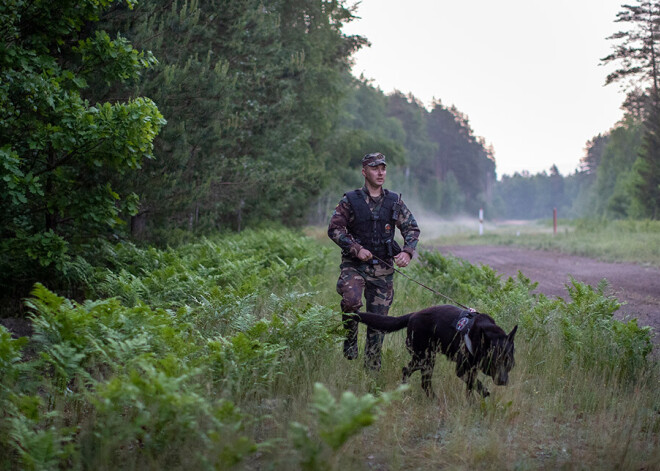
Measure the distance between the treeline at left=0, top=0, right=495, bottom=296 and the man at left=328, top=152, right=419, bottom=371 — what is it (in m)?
2.65

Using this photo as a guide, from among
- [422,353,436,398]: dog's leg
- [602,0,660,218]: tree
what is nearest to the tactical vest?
[422,353,436,398]: dog's leg

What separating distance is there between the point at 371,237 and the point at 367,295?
2.08 feet

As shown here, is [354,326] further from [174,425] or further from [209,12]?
[209,12]

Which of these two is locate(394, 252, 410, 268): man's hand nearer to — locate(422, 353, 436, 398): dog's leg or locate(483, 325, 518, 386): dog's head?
locate(422, 353, 436, 398): dog's leg

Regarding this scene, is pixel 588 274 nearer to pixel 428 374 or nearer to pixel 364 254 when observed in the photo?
pixel 364 254

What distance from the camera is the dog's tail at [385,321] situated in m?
5.23

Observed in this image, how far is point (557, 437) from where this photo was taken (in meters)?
4.31

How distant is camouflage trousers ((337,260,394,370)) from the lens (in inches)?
230

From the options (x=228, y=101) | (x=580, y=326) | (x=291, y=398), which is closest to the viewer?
(x=291, y=398)

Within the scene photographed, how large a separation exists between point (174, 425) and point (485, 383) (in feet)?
9.49

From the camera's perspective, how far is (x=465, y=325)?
475 centimetres

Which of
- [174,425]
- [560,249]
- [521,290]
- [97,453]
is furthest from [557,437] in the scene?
[560,249]

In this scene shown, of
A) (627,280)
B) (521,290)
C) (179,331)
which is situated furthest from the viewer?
(627,280)

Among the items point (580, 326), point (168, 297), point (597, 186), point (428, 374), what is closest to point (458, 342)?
point (428, 374)
